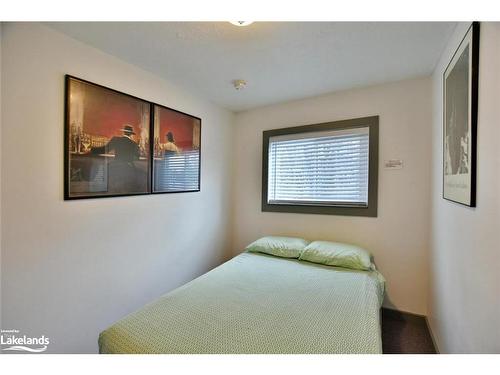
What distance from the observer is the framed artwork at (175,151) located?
209 cm

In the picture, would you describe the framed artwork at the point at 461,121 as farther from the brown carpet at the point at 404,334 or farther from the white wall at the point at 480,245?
the brown carpet at the point at 404,334

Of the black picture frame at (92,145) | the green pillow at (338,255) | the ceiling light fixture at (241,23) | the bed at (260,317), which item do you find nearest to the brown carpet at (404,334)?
the bed at (260,317)

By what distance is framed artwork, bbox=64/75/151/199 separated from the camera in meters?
1.52

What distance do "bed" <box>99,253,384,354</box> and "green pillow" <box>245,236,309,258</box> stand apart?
384 mm

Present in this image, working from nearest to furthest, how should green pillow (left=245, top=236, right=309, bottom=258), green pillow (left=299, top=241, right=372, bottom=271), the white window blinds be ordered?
green pillow (left=299, top=241, right=372, bottom=271) → green pillow (left=245, top=236, right=309, bottom=258) → the white window blinds

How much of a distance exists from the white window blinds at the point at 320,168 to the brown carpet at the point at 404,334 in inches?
44.3

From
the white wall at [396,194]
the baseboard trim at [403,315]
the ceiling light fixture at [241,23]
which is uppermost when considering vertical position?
the ceiling light fixture at [241,23]

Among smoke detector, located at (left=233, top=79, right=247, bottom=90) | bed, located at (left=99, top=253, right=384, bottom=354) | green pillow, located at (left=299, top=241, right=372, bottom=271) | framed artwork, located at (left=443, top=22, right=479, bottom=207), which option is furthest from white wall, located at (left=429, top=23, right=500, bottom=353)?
smoke detector, located at (left=233, top=79, right=247, bottom=90)

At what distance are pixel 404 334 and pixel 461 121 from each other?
1.80 metres

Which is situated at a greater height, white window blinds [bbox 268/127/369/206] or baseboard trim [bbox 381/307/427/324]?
white window blinds [bbox 268/127/369/206]

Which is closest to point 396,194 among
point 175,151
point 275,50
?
point 275,50

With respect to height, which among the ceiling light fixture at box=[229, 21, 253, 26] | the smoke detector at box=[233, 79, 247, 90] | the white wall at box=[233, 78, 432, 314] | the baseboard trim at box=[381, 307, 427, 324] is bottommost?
the baseboard trim at box=[381, 307, 427, 324]

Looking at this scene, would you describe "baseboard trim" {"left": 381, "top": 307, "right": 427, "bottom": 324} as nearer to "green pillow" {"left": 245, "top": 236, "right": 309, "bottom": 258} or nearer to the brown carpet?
the brown carpet
